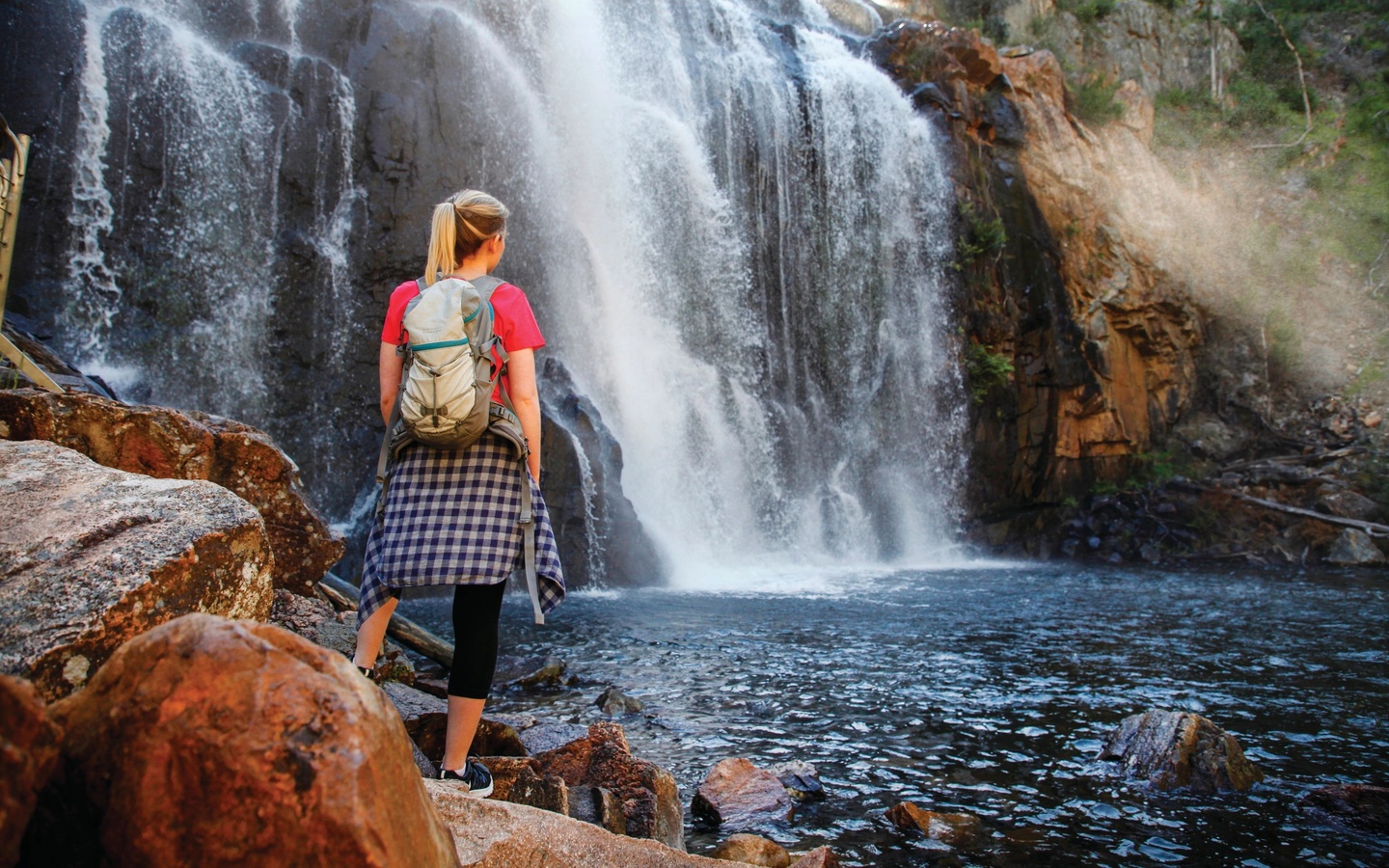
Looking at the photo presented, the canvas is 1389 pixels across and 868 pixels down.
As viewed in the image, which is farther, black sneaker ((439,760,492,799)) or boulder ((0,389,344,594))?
boulder ((0,389,344,594))

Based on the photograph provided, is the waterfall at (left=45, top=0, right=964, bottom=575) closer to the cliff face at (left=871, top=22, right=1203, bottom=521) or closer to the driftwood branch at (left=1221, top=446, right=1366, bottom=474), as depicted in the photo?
the cliff face at (left=871, top=22, right=1203, bottom=521)

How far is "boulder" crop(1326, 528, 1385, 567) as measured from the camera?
13945 mm

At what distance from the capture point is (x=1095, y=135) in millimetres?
18938

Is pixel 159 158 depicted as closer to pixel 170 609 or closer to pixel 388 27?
pixel 388 27

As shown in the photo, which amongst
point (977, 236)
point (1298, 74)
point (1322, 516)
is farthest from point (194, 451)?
point (1298, 74)

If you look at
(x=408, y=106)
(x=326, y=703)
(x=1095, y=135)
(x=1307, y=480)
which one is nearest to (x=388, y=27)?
(x=408, y=106)

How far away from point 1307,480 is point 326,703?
63.5 ft

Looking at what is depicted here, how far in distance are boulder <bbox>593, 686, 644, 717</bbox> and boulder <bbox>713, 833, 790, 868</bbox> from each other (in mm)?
1910

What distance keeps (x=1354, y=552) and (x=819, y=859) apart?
51.8ft

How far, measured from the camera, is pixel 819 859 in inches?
93.6

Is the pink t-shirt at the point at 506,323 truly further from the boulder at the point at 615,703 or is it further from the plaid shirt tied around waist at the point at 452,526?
the boulder at the point at 615,703

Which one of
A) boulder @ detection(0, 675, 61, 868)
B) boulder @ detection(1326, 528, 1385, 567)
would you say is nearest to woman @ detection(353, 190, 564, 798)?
boulder @ detection(0, 675, 61, 868)

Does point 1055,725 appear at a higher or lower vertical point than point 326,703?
lower

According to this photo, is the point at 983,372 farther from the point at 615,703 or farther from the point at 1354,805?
the point at 1354,805
